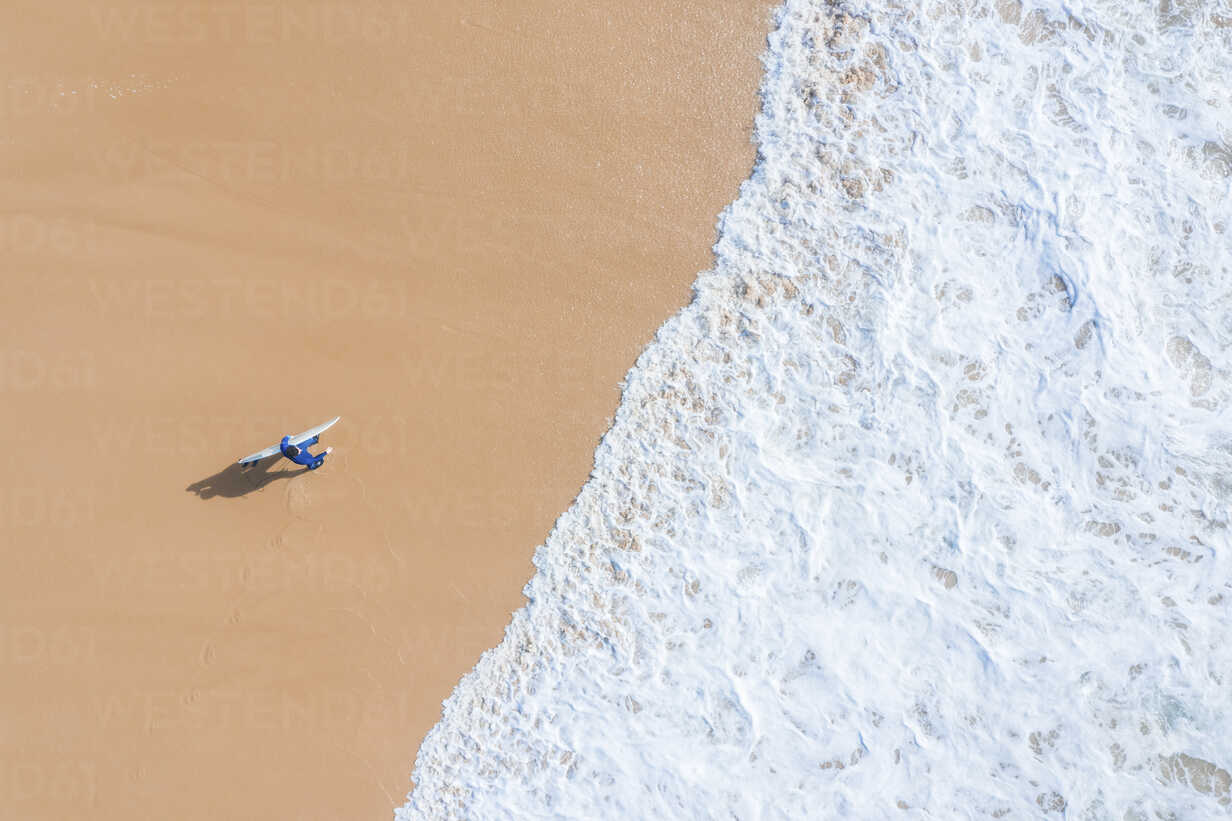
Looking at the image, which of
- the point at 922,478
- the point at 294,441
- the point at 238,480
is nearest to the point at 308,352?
the point at 294,441

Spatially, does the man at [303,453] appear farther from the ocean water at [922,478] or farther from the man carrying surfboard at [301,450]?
the ocean water at [922,478]

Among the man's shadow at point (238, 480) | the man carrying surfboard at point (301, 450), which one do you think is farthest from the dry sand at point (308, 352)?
the man carrying surfboard at point (301, 450)

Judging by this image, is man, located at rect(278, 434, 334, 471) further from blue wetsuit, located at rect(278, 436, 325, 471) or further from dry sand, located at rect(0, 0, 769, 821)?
dry sand, located at rect(0, 0, 769, 821)

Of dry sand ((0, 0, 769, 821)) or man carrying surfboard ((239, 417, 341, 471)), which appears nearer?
man carrying surfboard ((239, 417, 341, 471))

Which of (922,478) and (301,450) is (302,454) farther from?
(922,478)

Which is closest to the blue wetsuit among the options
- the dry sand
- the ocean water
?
the dry sand

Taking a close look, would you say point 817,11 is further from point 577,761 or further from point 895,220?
point 577,761
